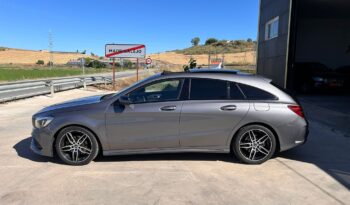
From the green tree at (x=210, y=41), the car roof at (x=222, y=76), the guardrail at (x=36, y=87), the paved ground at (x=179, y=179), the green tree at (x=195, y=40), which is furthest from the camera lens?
the green tree at (x=195, y=40)

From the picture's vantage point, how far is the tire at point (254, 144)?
19.3 feet

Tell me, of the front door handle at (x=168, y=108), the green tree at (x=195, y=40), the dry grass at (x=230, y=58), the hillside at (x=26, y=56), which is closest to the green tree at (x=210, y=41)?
the dry grass at (x=230, y=58)

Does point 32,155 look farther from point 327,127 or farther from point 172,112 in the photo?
point 327,127

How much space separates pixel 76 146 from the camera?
5.84 m

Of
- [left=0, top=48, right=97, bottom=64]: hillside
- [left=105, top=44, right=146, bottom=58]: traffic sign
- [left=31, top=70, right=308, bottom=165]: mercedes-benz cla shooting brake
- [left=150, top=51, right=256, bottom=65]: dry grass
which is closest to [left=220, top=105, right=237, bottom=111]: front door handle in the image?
[left=31, top=70, right=308, bottom=165]: mercedes-benz cla shooting brake

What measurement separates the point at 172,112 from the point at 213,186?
143 centimetres

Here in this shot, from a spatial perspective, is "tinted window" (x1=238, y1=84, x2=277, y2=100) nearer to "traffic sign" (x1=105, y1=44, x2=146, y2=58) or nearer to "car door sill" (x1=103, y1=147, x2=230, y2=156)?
"car door sill" (x1=103, y1=147, x2=230, y2=156)

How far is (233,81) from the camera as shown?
5988 millimetres

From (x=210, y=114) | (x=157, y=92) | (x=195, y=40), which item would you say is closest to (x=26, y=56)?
(x=195, y=40)

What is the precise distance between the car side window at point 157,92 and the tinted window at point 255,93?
1.07 m

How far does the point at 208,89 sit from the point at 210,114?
1.42 ft

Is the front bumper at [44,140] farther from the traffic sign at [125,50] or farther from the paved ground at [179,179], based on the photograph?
the traffic sign at [125,50]

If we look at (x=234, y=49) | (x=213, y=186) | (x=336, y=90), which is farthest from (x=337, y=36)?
(x=234, y=49)

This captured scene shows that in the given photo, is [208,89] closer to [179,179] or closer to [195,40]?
[179,179]
